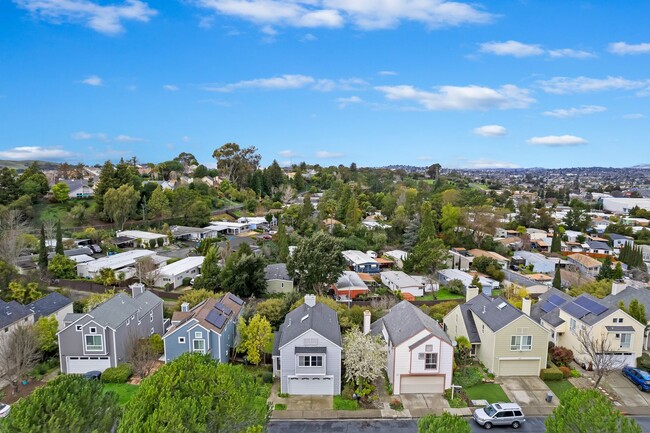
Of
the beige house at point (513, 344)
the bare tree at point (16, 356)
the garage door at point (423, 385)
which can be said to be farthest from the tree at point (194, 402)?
the beige house at point (513, 344)

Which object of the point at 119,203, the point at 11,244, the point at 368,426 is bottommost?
the point at 368,426

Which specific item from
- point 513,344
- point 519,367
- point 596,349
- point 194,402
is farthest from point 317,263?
point 194,402

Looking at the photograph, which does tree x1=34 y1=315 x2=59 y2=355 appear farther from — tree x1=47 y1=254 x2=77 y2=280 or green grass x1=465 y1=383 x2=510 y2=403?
green grass x1=465 y1=383 x2=510 y2=403

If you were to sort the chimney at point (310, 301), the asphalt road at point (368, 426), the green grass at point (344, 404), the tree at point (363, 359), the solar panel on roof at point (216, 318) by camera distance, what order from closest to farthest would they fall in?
the asphalt road at point (368, 426) < the green grass at point (344, 404) < the tree at point (363, 359) < the solar panel on roof at point (216, 318) < the chimney at point (310, 301)

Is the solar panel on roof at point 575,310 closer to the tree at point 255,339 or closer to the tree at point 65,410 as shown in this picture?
the tree at point 255,339

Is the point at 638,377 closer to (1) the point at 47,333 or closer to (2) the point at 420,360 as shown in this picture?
(2) the point at 420,360

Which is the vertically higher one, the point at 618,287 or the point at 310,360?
the point at 618,287

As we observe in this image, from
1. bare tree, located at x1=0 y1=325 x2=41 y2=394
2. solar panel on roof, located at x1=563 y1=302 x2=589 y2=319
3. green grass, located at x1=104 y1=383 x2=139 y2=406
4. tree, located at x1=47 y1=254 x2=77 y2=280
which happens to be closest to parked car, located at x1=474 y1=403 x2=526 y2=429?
solar panel on roof, located at x1=563 y1=302 x2=589 y2=319
